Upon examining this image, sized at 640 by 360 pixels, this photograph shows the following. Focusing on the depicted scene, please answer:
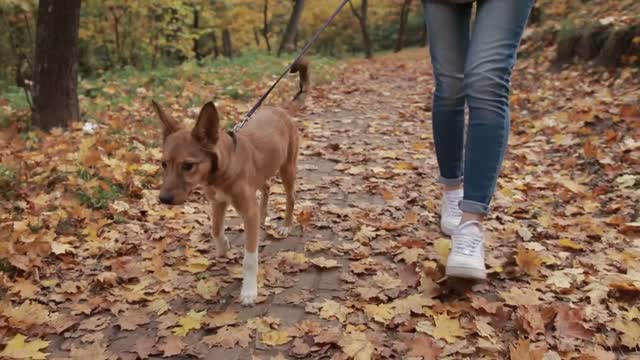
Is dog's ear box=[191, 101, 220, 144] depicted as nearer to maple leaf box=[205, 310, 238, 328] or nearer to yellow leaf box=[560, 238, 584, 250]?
maple leaf box=[205, 310, 238, 328]

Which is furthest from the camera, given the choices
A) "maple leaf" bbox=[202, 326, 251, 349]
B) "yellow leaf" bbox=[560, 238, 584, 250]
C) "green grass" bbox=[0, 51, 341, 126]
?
"green grass" bbox=[0, 51, 341, 126]

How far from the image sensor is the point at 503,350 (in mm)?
2705

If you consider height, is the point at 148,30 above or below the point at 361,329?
above

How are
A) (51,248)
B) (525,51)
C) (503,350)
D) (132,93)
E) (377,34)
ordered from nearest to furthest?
(503,350)
(51,248)
(132,93)
(525,51)
(377,34)

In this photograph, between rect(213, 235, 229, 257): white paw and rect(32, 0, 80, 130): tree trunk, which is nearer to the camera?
rect(213, 235, 229, 257): white paw

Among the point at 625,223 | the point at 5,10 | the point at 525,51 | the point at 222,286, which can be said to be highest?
the point at 5,10

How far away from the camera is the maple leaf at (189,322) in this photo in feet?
10.2

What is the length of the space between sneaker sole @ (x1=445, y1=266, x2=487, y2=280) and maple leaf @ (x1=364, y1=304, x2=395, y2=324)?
1.39ft

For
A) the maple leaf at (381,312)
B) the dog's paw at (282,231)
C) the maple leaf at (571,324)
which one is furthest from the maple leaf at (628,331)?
the dog's paw at (282,231)

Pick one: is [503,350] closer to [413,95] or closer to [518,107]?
[518,107]

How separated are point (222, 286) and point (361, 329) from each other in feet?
3.69

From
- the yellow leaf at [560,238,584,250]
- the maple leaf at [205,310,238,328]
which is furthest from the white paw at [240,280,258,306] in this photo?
the yellow leaf at [560,238,584,250]

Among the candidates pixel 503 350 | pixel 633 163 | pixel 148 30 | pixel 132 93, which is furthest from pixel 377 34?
pixel 503 350

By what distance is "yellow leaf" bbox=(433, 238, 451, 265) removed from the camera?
141 inches
